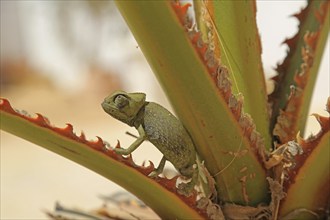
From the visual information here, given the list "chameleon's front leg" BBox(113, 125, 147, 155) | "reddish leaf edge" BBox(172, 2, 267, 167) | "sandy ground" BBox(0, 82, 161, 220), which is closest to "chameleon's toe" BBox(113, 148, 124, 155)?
"chameleon's front leg" BBox(113, 125, 147, 155)

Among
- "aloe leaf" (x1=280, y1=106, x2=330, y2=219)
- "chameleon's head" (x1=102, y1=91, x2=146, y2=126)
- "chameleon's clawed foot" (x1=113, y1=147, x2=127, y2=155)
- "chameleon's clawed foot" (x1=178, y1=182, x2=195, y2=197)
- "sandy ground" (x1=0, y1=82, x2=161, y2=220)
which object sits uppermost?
"sandy ground" (x1=0, y1=82, x2=161, y2=220)

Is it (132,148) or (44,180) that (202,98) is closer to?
(132,148)

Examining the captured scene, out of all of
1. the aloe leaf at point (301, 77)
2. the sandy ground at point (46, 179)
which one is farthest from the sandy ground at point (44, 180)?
the aloe leaf at point (301, 77)

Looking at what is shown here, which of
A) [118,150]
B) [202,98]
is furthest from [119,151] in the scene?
[202,98]

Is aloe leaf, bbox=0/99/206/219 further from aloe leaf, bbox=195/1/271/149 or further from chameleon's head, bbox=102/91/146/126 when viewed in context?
aloe leaf, bbox=195/1/271/149

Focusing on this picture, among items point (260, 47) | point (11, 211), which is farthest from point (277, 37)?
point (260, 47)

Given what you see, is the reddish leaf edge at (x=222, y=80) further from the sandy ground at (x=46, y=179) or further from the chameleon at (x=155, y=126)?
the sandy ground at (x=46, y=179)
